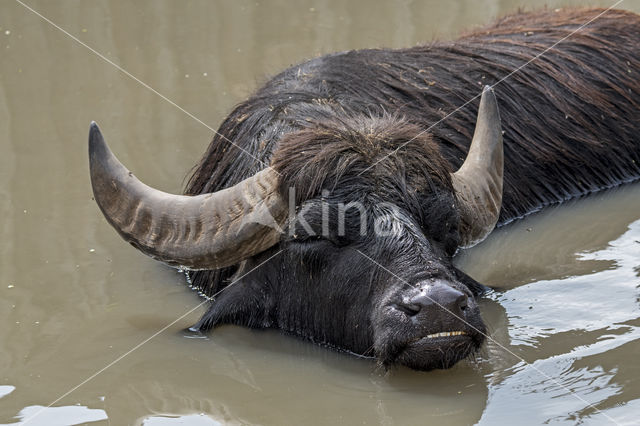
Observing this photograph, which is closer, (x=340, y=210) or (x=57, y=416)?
(x=57, y=416)

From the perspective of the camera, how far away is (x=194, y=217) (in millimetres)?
5832

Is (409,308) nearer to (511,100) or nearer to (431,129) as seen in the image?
(431,129)

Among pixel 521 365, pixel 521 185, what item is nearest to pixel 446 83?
pixel 521 185

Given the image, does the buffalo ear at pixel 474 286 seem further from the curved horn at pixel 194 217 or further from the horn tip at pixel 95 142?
the horn tip at pixel 95 142

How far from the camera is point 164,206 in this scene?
583cm

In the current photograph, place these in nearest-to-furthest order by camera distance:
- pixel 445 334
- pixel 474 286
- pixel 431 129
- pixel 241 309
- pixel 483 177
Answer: pixel 445 334 → pixel 241 309 → pixel 483 177 → pixel 474 286 → pixel 431 129

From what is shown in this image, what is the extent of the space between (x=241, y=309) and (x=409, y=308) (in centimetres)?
133

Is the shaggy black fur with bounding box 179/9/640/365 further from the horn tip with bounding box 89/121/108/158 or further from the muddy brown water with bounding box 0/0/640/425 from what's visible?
the horn tip with bounding box 89/121/108/158

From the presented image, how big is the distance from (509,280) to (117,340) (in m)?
2.60

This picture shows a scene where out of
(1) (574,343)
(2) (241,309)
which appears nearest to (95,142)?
(2) (241,309)

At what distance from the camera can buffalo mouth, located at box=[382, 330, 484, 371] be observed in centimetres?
516

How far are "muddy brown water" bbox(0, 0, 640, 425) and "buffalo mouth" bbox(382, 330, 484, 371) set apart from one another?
16cm

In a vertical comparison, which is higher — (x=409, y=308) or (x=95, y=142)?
(x=95, y=142)

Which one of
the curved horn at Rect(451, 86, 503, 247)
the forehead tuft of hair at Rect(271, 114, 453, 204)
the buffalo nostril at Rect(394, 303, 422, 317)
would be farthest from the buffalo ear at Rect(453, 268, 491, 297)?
the buffalo nostril at Rect(394, 303, 422, 317)
